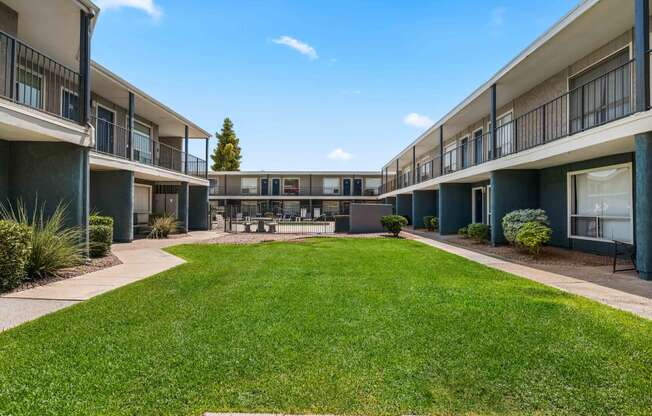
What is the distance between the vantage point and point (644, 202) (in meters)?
6.88

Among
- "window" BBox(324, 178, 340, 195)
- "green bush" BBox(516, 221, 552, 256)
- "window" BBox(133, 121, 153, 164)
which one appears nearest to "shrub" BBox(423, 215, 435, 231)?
"green bush" BBox(516, 221, 552, 256)

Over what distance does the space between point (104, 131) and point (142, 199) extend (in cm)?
512

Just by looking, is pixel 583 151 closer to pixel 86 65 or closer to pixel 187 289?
pixel 187 289

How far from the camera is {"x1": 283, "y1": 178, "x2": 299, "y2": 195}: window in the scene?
4487 centimetres

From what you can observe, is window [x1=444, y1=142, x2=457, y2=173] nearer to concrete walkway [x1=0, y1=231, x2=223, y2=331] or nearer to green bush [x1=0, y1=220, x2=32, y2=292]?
concrete walkway [x1=0, y1=231, x2=223, y2=331]

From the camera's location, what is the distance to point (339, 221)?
69.7 ft

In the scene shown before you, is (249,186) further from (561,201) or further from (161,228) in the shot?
(561,201)

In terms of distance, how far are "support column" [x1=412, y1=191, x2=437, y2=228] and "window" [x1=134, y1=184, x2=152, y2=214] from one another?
1616 cm

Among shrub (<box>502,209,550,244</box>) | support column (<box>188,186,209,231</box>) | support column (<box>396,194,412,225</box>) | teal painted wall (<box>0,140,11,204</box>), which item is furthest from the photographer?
support column (<box>396,194,412,225</box>)

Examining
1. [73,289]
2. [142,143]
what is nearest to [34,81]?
[142,143]

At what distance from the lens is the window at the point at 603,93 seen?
9.44 m

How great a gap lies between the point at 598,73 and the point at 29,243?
14.7 meters

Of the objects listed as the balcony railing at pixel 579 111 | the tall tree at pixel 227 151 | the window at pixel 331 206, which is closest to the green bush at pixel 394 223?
the balcony railing at pixel 579 111

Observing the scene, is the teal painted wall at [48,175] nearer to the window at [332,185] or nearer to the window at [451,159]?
the window at [451,159]
